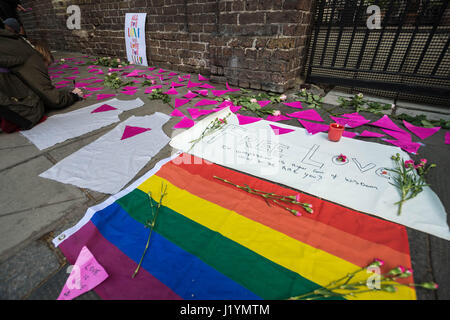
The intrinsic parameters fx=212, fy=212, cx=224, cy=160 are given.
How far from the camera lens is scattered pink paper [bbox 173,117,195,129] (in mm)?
1816

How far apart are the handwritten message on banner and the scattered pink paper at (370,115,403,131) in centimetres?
381

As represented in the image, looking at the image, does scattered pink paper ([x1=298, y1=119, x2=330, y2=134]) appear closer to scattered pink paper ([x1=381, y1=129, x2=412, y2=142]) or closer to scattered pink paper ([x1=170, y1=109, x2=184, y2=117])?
scattered pink paper ([x1=381, y1=129, x2=412, y2=142])

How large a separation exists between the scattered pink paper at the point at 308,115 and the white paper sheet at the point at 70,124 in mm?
1624

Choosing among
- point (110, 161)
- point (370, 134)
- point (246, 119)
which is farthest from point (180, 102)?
point (370, 134)

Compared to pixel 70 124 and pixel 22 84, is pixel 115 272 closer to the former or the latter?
pixel 70 124

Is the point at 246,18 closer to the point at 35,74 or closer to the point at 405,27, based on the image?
the point at 405,27

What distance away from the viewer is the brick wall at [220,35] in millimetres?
2230

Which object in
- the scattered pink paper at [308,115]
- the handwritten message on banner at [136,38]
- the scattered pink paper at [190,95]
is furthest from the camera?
the handwritten message on banner at [136,38]

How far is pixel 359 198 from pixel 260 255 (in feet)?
2.03

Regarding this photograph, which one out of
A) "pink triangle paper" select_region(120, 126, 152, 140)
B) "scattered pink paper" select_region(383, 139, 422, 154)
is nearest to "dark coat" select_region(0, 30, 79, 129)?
"pink triangle paper" select_region(120, 126, 152, 140)

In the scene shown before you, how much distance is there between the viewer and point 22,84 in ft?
6.14

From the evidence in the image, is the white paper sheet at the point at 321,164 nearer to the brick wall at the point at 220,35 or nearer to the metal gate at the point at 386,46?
the brick wall at the point at 220,35

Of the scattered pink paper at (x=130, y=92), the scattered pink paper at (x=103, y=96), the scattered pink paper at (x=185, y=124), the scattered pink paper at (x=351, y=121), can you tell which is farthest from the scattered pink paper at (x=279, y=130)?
the scattered pink paper at (x=103, y=96)

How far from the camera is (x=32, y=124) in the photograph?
6.06 ft
